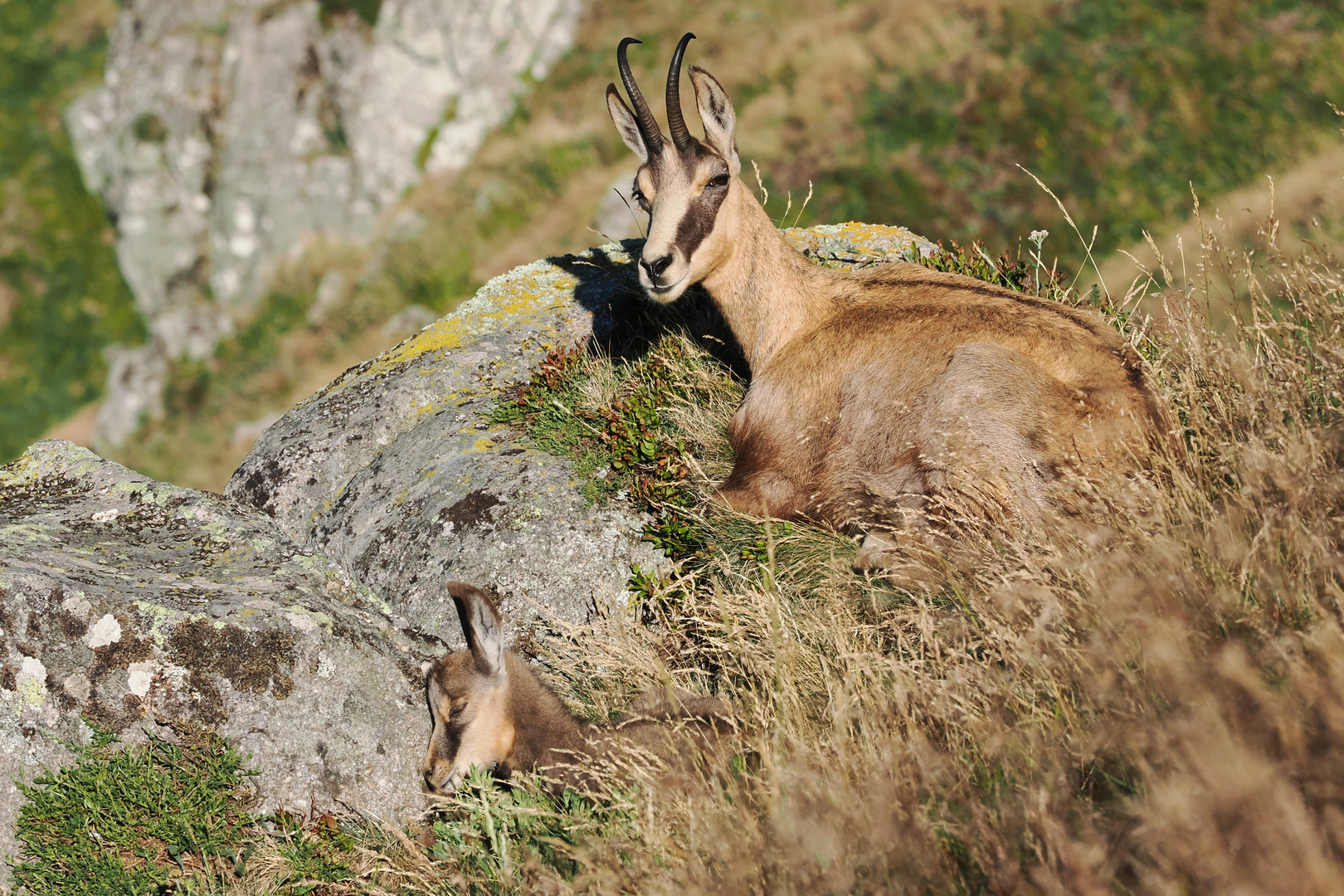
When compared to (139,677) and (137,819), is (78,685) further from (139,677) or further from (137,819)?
(137,819)

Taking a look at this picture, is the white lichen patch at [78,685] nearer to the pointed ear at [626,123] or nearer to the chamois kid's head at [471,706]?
the chamois kid's head at [471,706]

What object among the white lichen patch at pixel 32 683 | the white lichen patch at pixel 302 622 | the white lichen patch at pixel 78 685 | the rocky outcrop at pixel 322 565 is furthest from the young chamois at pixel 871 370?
the white lichen patch at pixel 32 683

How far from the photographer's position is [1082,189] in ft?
61.8

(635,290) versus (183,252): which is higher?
(635,290)

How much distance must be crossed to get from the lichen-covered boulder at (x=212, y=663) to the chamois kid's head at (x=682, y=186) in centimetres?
290

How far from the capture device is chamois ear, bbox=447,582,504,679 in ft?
15.6

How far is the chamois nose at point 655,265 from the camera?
232 inches

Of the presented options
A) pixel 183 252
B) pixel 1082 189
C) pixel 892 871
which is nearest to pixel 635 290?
pixel 892 871

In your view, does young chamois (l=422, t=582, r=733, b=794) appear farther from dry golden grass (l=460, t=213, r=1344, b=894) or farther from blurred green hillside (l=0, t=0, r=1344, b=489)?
blurred green hillside (l=0, t=0, r=1344, b=489)

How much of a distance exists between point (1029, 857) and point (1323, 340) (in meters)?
2.81

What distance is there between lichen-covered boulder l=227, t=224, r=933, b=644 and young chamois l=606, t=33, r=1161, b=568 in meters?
1.20

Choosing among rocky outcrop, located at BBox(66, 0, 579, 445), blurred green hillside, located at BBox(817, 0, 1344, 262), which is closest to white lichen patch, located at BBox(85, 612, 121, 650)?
blurred green hillside, located at BBox(817, 0, 1344, 262)

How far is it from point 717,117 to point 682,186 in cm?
71

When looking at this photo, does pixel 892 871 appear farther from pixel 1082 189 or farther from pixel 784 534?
pixel 1082 189
